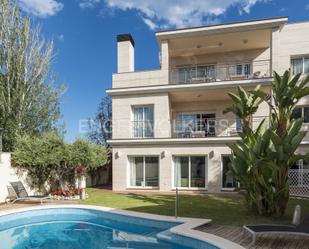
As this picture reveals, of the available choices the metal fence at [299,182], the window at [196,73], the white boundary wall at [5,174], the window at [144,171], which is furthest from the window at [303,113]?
the white boundary wall at [5,174]

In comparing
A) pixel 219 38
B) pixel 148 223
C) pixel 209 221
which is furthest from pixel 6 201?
pixel 219 38

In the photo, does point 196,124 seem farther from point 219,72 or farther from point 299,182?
point 299,182

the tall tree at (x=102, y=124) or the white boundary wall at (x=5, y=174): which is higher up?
the tall tree at (x=102, y=124)

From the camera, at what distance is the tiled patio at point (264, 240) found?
23.6 feet

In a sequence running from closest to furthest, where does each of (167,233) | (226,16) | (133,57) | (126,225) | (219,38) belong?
(167,233)
(126,225)
(219,38)
(226,16)
(133,57)

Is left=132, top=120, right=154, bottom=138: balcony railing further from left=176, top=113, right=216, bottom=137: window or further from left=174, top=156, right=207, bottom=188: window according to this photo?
left=174, top=156, right=207, bottom=188: window

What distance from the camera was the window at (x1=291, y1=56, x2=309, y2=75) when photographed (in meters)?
18.1

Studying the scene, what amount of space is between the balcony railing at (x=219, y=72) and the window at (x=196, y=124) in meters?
2.88

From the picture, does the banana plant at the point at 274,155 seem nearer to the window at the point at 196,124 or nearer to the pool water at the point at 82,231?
the pool water at the point at 82,231

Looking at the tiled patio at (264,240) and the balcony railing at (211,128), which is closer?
the tiled patio at (264,240)

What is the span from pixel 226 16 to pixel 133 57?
817cm

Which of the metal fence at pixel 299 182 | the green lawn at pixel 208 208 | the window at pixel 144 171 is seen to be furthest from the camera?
the window at pixel 144 171

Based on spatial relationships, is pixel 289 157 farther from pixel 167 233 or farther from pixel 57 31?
pixel 57 31

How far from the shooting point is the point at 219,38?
18750 mm
